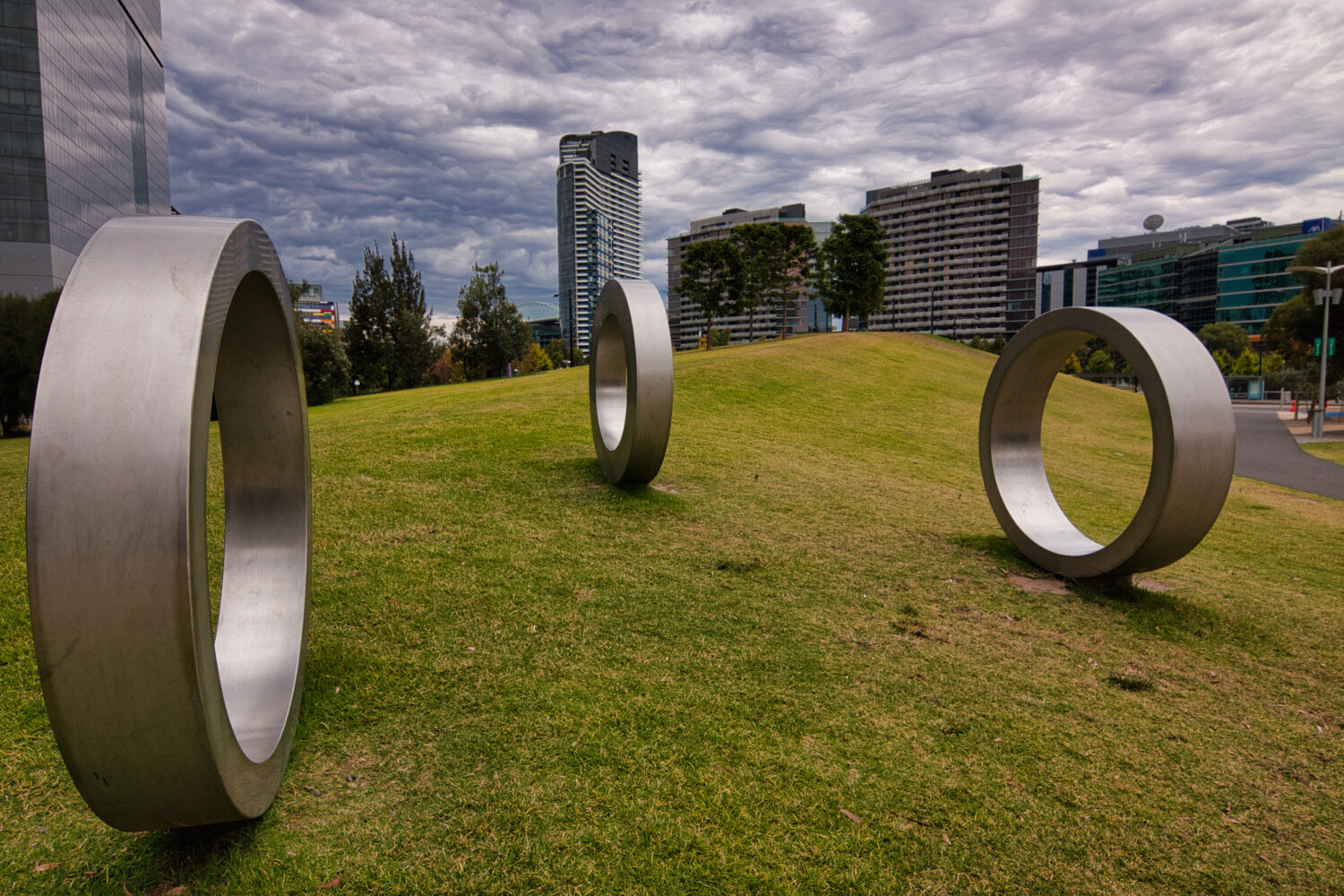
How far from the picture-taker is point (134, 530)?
2.73 m

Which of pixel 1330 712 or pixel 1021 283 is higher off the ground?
pixel 1021 283

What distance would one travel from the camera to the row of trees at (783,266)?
5031 cm

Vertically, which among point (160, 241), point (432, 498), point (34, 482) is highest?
point (160, 241)

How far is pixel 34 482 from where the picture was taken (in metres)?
2.65

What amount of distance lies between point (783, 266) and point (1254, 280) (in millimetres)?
99331

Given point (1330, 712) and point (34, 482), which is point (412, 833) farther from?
point (1330, 712)

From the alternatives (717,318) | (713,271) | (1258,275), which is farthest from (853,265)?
(717,318)

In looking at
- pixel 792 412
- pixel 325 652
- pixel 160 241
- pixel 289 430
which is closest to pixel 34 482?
pixel 160 241

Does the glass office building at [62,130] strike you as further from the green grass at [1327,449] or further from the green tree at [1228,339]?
the green tree at [1228,339]

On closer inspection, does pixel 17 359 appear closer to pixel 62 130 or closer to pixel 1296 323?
pixel 62 130

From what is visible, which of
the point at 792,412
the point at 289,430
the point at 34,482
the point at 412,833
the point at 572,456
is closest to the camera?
the point at 34,482

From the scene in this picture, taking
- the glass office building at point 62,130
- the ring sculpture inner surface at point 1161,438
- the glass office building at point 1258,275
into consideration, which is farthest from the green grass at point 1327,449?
the glass office building at point 1258,275

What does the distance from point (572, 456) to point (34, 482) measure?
10.0 meters

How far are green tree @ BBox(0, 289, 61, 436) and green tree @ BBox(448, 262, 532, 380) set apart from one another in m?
27.2
